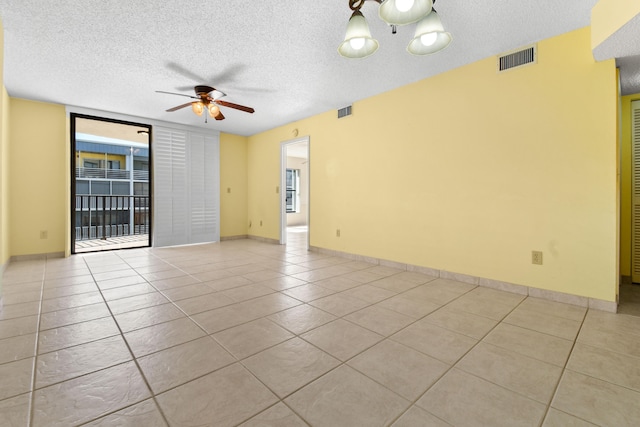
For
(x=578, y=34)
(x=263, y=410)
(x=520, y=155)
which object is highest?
(x=578, y=34)

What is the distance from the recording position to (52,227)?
4617 mm

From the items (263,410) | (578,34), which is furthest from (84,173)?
(578,34)

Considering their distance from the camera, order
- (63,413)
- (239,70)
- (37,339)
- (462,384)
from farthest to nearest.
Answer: (239,70) < (37,339) < (462,384) < (63,413)

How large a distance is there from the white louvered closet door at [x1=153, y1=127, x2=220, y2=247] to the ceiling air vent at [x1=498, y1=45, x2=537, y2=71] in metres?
5.54

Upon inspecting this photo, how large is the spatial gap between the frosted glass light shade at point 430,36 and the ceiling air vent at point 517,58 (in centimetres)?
128


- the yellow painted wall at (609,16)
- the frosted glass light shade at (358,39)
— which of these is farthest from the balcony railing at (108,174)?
the yellow painted wall at (609,16)

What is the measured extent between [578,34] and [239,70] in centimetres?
345

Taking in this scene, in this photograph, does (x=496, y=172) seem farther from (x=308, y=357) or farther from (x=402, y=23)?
(x=308, y=357)

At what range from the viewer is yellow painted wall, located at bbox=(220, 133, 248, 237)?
664 cm

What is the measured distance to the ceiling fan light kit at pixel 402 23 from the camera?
1.69 m

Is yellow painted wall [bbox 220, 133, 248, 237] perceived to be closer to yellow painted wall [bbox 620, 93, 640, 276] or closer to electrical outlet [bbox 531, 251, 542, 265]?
electrical outlet [bbox 531, 251, 542, 265]

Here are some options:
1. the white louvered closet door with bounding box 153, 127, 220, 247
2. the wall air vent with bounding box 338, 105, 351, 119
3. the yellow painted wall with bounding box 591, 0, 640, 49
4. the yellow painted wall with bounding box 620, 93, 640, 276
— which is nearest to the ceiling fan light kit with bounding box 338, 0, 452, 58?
the yellow painted wall with bounding box 591, 0, 640, 49

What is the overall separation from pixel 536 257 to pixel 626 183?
1700 mm

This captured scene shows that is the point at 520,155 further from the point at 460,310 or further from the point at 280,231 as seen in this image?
the point at 280,231
